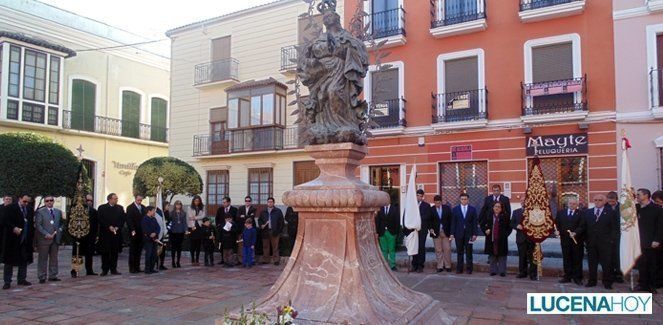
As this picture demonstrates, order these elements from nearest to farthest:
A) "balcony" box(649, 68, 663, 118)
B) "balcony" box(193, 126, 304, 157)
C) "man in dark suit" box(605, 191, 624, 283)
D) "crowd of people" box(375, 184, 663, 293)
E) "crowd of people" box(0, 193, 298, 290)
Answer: "crowd of people" box(375, 184, 663, 293) → "man in dark suit" box(605, 191, 624, 283) → "crowd of people" box(0, 193, 298, 290) → "balcony" box(649, 68, 663, 118) → "balcony" box(193, 126, 304, 157)

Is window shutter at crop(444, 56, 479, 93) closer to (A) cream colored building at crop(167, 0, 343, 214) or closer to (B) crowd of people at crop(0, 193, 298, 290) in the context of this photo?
(A) cream colored building at crop(167, 0, 343, 214)

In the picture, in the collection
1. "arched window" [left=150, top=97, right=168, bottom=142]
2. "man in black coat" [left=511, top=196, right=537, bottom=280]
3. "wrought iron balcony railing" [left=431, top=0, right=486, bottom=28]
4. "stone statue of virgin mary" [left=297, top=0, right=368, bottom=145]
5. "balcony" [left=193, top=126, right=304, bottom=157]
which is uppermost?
"wrought iron balcony railing" [left=431, top=0, right=486, bottom=28]

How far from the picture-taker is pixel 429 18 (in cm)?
1639

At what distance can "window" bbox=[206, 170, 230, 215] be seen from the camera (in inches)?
850

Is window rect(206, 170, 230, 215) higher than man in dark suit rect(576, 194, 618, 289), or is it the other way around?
window rect(206, 170, 230, 215)

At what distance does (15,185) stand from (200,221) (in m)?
7.06

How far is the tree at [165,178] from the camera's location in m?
17.0

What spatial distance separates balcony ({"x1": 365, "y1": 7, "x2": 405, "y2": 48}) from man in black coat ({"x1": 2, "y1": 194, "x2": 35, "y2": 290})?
11.5 metres

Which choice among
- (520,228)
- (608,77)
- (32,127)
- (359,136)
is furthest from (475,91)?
(32,127)

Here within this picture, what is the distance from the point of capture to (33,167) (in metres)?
15.3

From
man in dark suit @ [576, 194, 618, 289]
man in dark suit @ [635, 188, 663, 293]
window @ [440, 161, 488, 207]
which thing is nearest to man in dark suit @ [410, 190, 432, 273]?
man in dark suit @ [576, 194, 618, 289]

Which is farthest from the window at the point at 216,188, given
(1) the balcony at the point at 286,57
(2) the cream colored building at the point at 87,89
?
(1) the balcony at the point at 286,57

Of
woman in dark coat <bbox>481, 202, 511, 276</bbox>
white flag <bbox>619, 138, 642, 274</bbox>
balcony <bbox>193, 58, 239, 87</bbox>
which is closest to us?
white flag <bbox>619, 138, 642, 274</bbox>

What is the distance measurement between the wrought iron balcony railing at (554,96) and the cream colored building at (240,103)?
25.7 feet
